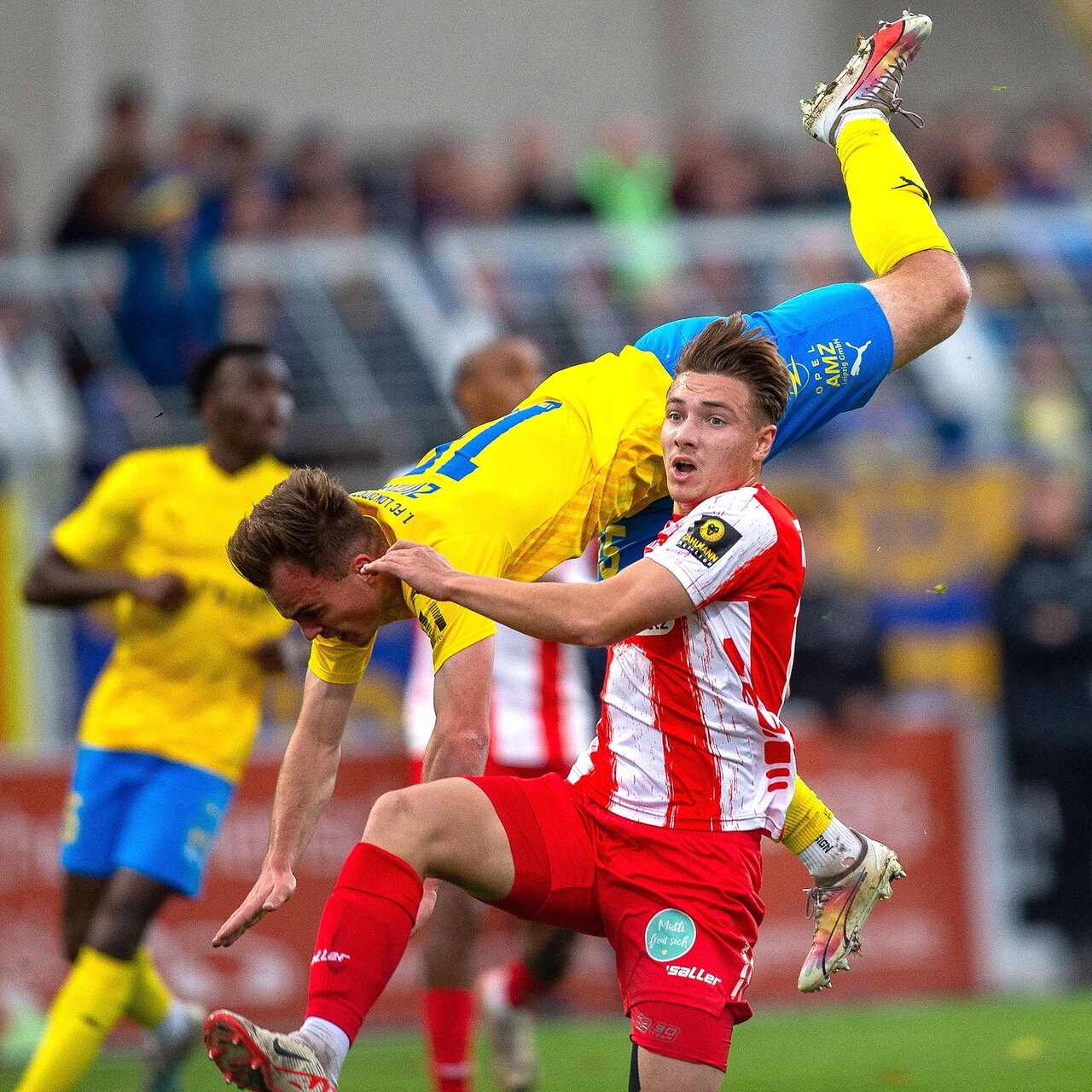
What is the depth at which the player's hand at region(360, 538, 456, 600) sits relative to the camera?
399 cm

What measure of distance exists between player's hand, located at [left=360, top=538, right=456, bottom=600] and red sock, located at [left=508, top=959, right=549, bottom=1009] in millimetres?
3441

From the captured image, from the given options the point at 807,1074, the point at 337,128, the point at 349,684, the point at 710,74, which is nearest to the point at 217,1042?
the point at 349,684

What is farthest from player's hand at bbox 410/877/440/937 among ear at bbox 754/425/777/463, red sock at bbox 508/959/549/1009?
red sock at bbox 508/959/549/1009

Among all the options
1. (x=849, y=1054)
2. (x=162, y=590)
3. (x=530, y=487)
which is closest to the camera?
(x=530, y=487)

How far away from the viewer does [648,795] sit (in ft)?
14.3

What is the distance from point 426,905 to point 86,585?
3.03 metres

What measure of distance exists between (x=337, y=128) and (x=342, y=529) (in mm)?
14558

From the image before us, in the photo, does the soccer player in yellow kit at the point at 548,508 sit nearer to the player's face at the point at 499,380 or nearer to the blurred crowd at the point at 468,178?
the player's face at the point at 499,380

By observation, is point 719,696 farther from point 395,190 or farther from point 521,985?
point 395,190

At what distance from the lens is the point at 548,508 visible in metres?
4.61

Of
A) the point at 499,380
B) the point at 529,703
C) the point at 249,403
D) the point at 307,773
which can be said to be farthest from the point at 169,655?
the point at 307,773

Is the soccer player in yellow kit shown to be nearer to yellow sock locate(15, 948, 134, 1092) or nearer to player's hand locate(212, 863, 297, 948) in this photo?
player's hand locate(212, 863, 297, 948)

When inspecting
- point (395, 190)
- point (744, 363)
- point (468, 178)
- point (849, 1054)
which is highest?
point (395, 190)

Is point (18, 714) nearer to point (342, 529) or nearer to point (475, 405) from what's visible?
point (475, 405)
